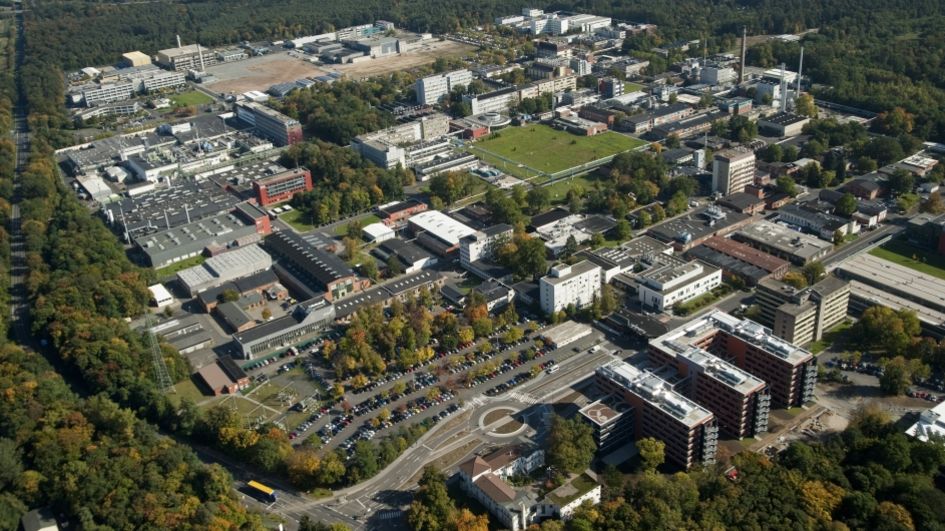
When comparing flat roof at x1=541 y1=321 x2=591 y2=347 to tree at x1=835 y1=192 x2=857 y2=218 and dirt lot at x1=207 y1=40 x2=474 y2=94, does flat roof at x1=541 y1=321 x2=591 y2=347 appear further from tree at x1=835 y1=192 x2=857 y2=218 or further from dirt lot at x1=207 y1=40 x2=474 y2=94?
dirt lot at x1=207 y1=40 x2=474 y2=94

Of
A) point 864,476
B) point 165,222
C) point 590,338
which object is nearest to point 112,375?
point 165,222

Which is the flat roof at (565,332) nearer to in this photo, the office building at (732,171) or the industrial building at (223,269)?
the industrial building at (223,269)

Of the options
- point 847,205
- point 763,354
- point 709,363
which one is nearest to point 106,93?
point 847,205

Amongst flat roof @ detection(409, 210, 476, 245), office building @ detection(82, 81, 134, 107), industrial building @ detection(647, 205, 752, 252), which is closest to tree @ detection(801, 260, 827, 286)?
industrial building @ detection(647, 205, 752, 252)

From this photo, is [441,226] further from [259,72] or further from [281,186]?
[259,72]

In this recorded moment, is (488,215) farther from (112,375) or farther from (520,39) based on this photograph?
(520,39)
